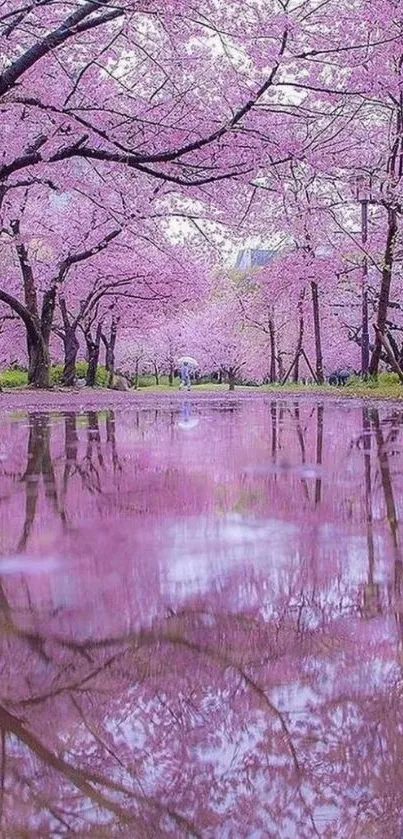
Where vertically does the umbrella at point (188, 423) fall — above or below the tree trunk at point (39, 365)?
below

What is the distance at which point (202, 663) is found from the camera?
6.58 ft

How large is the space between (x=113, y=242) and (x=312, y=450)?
14.9m

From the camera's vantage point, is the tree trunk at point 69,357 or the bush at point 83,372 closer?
the tree trunk at point 69,357

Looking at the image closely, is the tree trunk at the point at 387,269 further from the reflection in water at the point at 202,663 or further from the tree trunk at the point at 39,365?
the reflection in water at the point at 202,663

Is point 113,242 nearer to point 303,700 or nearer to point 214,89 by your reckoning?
point 214,89

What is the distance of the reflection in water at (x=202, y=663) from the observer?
139cm

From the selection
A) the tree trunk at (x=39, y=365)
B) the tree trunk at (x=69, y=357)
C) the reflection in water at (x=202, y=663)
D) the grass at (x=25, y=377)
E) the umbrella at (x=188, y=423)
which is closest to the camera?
the reflection in water at (x=202, y=663)

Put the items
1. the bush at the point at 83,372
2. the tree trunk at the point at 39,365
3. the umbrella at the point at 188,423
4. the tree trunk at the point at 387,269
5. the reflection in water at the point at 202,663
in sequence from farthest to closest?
the bush at the point at 83,372 → the tree trunk at the point at 39,365 → the tree trunk at the point at 387,269 → the umbrella at the point at 188,423 → the reflection in water at the point at 202,663

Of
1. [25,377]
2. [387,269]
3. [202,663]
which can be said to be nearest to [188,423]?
[387,269]

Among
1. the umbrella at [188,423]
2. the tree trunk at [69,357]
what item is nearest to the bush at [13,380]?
the tree trunk at [69,357]

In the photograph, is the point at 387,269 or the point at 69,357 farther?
the point at 69,357

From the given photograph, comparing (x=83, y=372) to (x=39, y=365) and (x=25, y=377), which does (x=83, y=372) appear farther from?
(x=39, y=365)

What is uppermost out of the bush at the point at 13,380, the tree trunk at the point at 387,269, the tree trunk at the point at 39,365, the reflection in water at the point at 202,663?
the tree trunk at the point at 387,269

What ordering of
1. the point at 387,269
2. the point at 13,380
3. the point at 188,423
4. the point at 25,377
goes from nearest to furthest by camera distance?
the point at 188,423 → the point at 387,269 → the point at 13,380 → the point at 25,377
